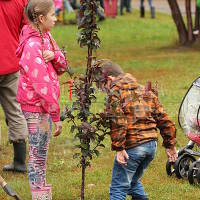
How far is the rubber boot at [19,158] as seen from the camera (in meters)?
7.66

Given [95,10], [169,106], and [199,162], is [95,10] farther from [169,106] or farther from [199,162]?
[169,106]

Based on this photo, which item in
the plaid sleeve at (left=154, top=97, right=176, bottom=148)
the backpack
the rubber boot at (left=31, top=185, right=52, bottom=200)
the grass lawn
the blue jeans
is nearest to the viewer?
the blue jeans

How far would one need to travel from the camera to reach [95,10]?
5430 mm

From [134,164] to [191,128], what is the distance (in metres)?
1.65

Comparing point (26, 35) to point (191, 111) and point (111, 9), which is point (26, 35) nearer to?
point (191, 111)

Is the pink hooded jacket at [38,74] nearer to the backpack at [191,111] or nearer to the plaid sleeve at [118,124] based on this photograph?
the plaid sleeve at [118,124]

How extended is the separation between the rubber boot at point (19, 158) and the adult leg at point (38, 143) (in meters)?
1.64

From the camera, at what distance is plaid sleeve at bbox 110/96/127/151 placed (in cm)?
542

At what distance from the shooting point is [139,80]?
46.2 ft

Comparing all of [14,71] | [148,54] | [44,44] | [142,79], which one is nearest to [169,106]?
[142,79]

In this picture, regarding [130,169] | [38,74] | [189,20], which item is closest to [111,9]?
[189,20]

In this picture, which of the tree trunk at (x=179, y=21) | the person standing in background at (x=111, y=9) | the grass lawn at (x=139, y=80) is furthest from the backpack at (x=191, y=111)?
the person standing in background at (x=111, y=9)

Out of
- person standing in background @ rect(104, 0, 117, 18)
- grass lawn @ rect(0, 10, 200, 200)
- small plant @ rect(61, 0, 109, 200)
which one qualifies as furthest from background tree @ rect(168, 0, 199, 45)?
small plant @ rect(61, 0, 109, 200)

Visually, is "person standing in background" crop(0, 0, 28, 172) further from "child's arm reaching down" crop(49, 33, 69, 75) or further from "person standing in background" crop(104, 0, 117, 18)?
"person standing in background" crop(104, 0, 117, 18)
